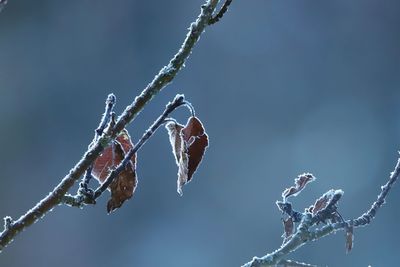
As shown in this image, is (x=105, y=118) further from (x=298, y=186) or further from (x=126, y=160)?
(x=298, y=186)

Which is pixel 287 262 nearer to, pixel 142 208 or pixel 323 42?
pixel 142 208

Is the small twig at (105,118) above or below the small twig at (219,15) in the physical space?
below

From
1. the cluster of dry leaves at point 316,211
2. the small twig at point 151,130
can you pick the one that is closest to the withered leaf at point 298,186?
the cluster of dry leaves at point 316,211

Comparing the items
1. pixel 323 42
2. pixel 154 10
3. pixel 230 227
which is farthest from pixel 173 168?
pixel 323 42

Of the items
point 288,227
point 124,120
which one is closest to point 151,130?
point 124,120

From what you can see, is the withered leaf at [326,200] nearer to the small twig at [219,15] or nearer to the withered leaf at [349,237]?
the withered leaf at [349,237]

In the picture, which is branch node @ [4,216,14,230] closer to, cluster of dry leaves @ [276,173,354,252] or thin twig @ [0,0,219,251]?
thin twig @ [0,0,219,251]

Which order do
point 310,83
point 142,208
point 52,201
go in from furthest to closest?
point 310,83
point 142,208
point 52,201
